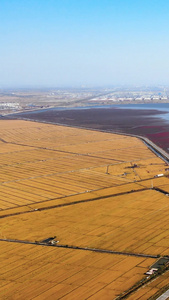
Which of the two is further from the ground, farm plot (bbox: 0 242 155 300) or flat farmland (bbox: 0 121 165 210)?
flat farmland (bbox: 0 121 165 210)

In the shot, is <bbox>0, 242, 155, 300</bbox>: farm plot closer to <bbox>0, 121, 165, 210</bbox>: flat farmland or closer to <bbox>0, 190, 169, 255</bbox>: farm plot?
<bbox>0, 190, 169, 255</bbox>: farm plot

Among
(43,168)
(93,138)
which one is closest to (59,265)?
(43,168)

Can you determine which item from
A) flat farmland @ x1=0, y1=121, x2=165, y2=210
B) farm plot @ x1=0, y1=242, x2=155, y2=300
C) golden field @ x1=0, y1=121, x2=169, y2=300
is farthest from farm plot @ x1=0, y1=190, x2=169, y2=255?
flat farmland @ x1=0, y1=121, x2=165, y2=210

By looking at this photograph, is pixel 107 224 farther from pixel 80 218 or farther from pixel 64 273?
pixel 64 273

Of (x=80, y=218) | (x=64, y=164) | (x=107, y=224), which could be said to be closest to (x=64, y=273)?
(x=107, y=224)

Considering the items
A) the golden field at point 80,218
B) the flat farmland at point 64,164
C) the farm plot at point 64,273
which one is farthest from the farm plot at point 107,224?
the flat farmland at point 64,164

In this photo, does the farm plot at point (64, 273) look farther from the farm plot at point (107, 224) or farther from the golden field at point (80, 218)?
the farm plot at point (107, 224)

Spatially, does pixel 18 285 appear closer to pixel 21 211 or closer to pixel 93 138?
pixel 21 211
